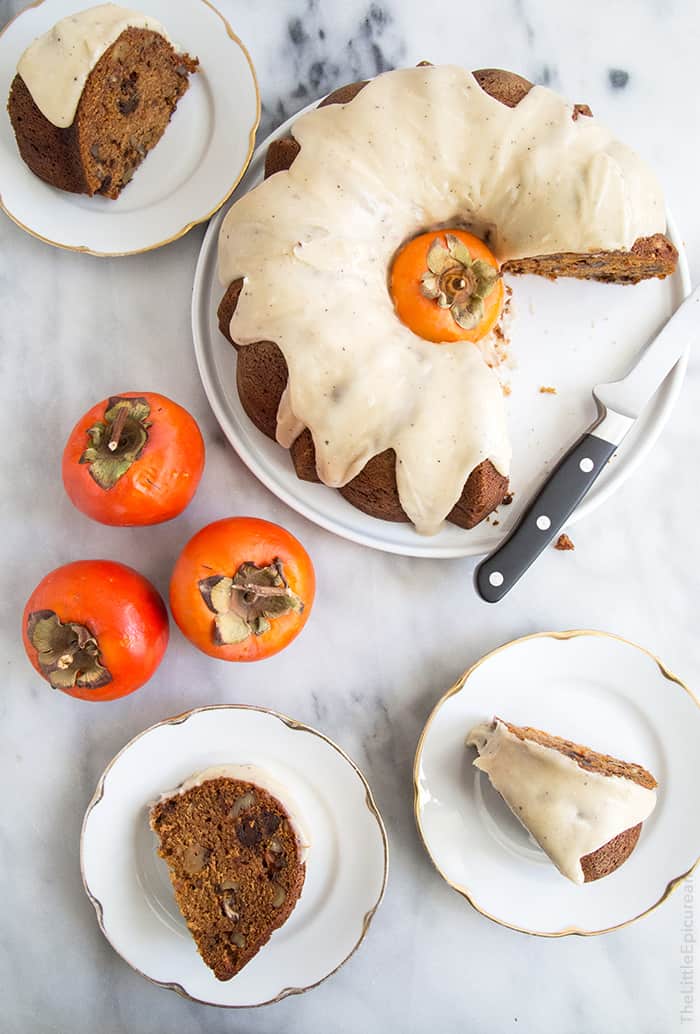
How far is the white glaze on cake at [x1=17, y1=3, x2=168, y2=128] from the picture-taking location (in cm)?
154

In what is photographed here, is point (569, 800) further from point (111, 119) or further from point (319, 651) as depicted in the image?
point (111, 119)

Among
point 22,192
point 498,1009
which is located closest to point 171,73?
point 22,192

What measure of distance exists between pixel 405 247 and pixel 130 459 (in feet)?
1.92

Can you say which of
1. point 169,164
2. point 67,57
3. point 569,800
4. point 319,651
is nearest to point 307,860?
point 319,651

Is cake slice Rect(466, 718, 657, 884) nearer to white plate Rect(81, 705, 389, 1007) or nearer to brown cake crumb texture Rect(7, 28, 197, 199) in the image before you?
white plate Rect(81, 705, 389, 1007)

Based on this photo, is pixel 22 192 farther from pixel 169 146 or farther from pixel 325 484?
pixel 325 484

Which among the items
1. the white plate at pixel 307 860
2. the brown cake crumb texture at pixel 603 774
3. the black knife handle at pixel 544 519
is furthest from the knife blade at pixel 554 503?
the white plate at pixel 307 860

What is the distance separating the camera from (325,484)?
1.57 metres

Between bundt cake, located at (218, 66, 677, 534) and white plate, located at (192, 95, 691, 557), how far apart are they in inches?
4.8

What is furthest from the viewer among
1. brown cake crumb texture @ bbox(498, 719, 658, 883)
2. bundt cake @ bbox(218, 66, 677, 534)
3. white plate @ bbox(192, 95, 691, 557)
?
white plate @ bbox(192, 95, 691, 557)

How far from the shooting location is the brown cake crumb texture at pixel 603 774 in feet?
5.08

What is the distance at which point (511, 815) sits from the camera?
1.67 m

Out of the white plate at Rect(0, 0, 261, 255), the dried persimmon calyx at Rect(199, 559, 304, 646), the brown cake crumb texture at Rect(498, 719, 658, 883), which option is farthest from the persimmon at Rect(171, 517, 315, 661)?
the white plate at Rect(0, 0, 261, 255)

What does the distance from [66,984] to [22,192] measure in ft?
4.92
